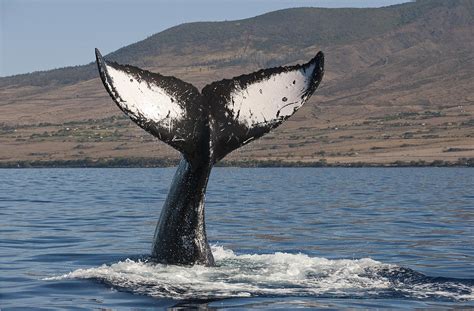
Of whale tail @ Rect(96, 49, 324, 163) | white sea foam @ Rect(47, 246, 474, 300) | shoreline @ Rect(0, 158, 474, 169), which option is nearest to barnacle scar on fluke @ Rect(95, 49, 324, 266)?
whale tail @ Rect(96, 49, 324, 163)

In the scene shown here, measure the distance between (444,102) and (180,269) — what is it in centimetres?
15738

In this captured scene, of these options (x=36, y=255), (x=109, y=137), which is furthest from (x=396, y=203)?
(x=109, y=137)

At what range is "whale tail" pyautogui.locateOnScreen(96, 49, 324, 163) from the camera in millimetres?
11344

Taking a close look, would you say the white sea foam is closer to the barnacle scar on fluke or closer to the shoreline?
the barnacle scar on fluke

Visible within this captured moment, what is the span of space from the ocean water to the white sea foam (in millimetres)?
16

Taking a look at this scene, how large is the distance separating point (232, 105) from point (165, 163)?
93374mm

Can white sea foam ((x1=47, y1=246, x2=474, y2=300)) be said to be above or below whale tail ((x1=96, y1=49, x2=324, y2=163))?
below

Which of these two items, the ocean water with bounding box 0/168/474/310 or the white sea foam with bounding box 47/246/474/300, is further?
the white sea foam with bounding box 47/246/474/300

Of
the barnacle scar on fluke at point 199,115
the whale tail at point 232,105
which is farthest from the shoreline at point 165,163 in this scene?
the whale tail at point 232,105

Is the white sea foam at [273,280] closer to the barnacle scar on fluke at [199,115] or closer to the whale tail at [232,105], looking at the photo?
the barnacle scar on fluke at [199,115]

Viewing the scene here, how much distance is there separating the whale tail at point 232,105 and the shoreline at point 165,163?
80.7 m

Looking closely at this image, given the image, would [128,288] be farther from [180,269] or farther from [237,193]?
[237,193]

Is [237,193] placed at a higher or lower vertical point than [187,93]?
lower

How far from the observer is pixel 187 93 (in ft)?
37.6
